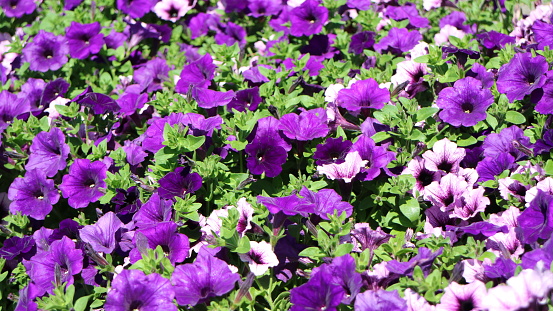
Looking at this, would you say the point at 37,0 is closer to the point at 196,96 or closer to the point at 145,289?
the point at 196,96

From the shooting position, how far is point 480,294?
88.2 inches

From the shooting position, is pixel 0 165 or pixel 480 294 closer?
pixel 480 294

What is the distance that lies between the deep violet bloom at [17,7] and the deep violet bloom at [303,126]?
2.60 metres

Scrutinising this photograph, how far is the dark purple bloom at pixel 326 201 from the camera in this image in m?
2.65

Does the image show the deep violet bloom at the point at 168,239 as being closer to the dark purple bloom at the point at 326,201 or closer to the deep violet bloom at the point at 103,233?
the deep violet bloom at the point at 103,233

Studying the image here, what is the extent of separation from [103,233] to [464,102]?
5.84 feet

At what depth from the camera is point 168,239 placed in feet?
8.70

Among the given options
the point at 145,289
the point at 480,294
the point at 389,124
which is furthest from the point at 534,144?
the point at 145,289

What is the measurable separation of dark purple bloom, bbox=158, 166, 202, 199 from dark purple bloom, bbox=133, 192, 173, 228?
0.06 metres

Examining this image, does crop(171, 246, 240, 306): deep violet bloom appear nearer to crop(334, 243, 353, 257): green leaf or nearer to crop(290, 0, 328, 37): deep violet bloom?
crop(334, 243, 353, 257): green leaf

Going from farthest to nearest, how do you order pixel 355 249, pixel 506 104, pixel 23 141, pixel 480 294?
pixel 23 141 < pixel 506 104 < pixel 355 249 < pixel 480 294

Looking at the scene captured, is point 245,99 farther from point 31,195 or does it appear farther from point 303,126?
point 31,195

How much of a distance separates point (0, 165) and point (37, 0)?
1936 millimetres

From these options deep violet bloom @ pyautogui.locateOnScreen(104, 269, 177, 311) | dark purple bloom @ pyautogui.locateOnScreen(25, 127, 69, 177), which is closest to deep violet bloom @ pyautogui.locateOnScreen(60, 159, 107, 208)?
dark purple bloom @ pyautogui.locateOnScreen(25, 127, 69, 177)
